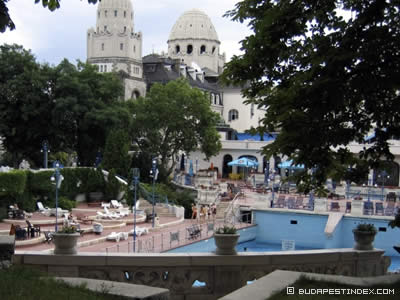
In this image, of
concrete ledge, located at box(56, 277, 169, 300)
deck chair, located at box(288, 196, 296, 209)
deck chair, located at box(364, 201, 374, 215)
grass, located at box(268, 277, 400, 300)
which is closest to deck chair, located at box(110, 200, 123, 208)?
deck chair, located at box(288, 196, 296, 209)

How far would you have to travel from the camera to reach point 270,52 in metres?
11.3

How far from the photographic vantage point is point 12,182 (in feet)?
111

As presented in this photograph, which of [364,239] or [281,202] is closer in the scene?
[364,239]

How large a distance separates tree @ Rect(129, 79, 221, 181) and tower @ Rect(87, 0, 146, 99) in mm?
16879

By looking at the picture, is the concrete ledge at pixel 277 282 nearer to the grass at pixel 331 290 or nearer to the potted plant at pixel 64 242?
the grass at pixel 331 290

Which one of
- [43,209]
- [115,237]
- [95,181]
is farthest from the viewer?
[95,181]

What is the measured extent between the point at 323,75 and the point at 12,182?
27.3m

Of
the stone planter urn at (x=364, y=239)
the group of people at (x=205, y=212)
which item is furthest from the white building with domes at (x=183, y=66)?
the stone planter urn at (x=364, y=239)

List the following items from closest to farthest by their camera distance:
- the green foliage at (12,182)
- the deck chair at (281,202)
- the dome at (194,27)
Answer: the green foliage at (12,182)
the deck chair at (281,202)
the dome at (194,27)

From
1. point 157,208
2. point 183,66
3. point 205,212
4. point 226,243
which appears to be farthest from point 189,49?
point 226,243

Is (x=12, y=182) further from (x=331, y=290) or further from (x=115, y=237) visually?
(x=331, y=290)

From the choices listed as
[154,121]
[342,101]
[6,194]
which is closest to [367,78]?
[342,101]

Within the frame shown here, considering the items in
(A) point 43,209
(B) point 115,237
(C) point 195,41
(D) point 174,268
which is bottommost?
(B) point 115,237

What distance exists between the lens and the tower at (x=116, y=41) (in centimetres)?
7050
